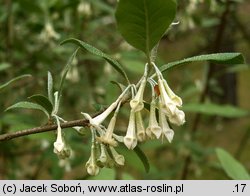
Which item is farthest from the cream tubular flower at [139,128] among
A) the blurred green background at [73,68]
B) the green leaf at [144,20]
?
the blurred green background at [73,68]

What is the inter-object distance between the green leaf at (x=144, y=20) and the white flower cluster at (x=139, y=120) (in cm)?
5

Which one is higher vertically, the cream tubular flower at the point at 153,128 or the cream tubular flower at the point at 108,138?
the cream tubular flower at the point at 153,128

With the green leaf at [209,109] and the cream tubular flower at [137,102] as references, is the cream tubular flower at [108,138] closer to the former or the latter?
the cream tubular flower at [137,102]

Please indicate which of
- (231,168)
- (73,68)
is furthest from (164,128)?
(73,68)

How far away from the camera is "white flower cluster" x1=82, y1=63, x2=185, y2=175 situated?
0.85 m

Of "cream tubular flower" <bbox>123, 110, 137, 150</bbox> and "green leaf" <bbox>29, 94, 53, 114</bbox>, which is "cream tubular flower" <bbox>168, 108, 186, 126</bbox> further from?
"green leaf" <bbox>29, 94, 53, 114</bbox>

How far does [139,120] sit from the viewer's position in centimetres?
Answer: 89

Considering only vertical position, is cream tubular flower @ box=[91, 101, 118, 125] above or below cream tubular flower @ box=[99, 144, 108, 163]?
above

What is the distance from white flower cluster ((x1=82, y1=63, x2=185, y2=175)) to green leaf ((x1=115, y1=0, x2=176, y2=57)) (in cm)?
5

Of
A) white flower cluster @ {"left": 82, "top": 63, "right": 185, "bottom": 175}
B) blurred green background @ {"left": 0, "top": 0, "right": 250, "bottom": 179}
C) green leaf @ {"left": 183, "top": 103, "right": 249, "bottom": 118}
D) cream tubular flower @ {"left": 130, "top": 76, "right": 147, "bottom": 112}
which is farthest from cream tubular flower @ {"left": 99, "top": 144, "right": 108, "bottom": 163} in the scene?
green leaf @ {"left": 183, "top": 103, "right": 249, "bottom": 118}

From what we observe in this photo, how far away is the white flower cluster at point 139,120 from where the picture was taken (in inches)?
33.5

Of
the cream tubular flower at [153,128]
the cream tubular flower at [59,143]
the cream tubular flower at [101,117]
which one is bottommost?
the cream tubular flower at [59,143]

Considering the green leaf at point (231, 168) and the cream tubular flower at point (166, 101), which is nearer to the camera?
the cream tubular flower at point (166, 101)

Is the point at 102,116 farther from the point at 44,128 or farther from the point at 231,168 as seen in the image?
the point at 231,168
